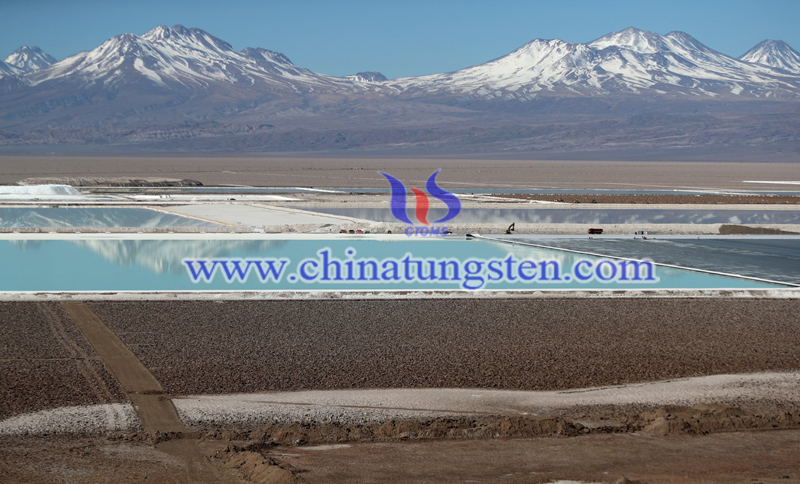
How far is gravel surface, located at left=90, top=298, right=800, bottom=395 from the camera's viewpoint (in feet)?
26.3

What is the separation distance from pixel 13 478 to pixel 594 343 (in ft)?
16.8

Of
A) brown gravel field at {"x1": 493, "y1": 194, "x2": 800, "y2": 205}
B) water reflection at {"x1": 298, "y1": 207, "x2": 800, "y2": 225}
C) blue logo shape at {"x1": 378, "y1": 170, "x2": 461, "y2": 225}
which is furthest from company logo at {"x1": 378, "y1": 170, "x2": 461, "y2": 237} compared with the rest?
brown gravel field at {"x1": 493, "y1": 194, "x2": 800, "y2": 205}

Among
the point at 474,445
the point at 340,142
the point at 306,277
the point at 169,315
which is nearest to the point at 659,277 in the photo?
the point at 306,277

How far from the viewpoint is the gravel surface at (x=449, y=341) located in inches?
316

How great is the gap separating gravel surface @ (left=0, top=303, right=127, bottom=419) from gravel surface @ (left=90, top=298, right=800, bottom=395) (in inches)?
16.3

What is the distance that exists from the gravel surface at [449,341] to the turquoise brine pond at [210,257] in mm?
1183

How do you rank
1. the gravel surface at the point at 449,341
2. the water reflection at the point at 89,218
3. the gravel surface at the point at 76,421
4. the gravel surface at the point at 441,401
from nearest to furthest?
1. the gravel surface at the point at 76,421
2. the gravel surface at the point at 441,401
3. the gravel surface at the point at 449,341
4. the water reflection at the point at 89,218

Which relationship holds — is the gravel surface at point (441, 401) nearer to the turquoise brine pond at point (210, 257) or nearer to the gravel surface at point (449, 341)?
the gravel surface at point (449, 341)

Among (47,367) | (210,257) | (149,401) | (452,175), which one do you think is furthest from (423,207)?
(452,175)

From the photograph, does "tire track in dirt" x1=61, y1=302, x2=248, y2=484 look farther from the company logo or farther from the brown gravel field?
the brown gravel field

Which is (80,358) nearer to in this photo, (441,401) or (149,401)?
(149,401)

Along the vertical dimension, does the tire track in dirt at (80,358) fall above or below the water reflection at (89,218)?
below

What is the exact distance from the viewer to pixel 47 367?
8.09 metres

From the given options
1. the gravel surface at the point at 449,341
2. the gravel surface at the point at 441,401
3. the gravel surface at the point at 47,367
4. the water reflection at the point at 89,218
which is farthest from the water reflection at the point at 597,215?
the gravel surface at the point at 441,401
